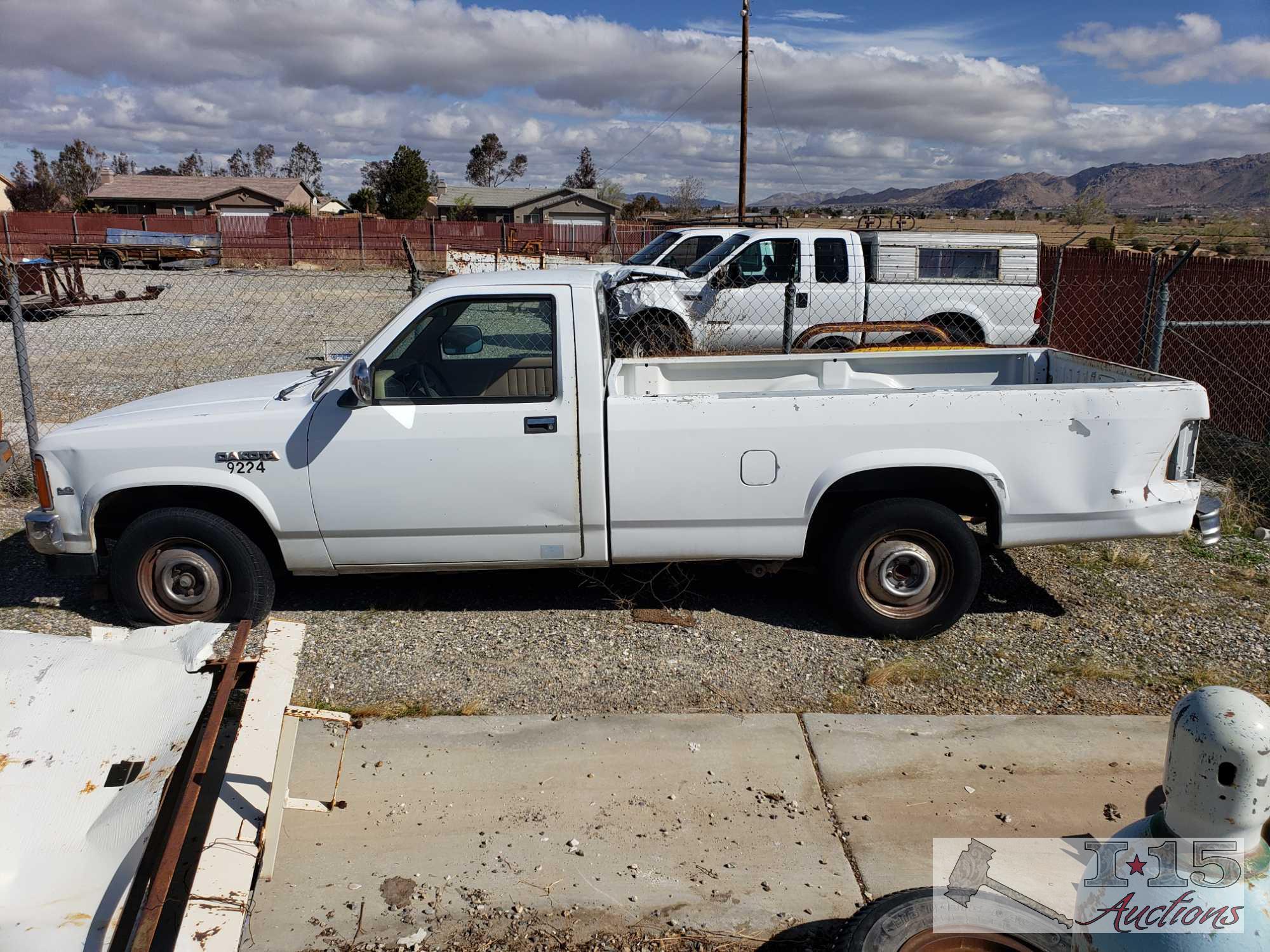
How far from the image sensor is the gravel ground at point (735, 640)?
465 centimetres

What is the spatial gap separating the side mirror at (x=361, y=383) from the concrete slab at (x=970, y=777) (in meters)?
2.56

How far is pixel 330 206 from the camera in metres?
95.6

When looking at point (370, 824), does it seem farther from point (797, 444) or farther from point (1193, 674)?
point (1193, 674)

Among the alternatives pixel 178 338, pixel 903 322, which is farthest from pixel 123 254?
pixel 903 322

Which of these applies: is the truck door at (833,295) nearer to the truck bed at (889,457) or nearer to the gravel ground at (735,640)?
the gravel ground at (735,640)

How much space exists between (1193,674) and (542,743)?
324cm

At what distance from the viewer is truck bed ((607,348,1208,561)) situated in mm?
4789

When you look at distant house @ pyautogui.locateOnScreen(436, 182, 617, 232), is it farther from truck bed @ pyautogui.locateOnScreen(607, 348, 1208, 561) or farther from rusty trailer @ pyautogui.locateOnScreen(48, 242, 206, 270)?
truck bed @ pyautogui.locateOnScreen(607, 348, 1208, 561)

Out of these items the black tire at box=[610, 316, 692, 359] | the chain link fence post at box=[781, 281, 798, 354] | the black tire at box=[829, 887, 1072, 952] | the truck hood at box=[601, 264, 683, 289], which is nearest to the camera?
the black tire at box=[829, 887, 1072, 952]

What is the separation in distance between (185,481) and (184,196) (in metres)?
75.1

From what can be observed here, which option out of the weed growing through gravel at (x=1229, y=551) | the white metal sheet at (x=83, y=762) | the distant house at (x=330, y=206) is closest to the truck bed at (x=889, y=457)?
the weed growing through gravel at (x=1229, y=551)

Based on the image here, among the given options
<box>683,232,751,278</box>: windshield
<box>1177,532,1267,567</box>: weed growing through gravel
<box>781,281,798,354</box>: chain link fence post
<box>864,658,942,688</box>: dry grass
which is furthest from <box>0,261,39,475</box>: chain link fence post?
<box>1177,532,1267,567</box>: weed growing through gravel

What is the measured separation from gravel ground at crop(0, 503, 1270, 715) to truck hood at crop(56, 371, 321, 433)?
3.40 feet

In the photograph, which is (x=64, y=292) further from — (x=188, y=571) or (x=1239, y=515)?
(x=1239, y=515)
